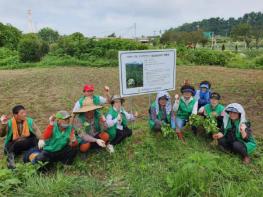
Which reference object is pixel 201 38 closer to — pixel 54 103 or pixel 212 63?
pixel 212 63

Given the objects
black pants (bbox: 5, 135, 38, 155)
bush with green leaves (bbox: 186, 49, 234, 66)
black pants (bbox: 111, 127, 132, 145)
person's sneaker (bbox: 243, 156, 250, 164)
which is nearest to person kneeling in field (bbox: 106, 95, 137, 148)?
black pants (bbox: 111, 127, 132, 145)

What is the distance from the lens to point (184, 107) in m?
4.98

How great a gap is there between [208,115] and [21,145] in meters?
2.97

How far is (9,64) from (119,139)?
16116mm

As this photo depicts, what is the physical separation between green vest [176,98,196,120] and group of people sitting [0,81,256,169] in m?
0.07

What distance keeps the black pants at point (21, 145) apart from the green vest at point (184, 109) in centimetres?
243

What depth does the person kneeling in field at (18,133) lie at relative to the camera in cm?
402

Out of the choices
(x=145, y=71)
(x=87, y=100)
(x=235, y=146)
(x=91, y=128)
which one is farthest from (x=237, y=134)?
(x=87, y=100)

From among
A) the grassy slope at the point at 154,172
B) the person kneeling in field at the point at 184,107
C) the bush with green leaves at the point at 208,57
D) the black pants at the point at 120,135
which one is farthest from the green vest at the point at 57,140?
the bush with green leaves at the point at 208,57

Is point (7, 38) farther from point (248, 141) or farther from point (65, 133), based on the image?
point (248, 141)

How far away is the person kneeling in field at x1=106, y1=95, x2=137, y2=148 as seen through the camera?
4398 millimetres

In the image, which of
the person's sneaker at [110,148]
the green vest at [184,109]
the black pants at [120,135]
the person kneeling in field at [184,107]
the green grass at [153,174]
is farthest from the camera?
the green vest at [184,109]

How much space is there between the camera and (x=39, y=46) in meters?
19.8

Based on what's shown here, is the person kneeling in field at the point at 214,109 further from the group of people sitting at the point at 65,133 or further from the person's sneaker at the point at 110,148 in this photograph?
the person's sneaker at the point at 110,148
